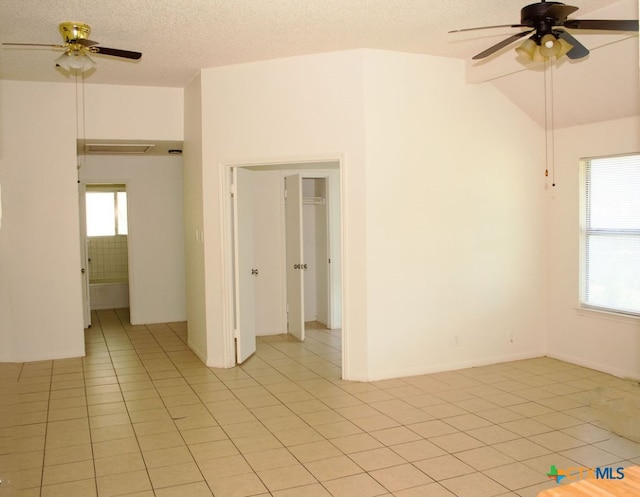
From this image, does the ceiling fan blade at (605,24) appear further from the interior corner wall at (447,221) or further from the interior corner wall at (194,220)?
the interior corner wall at (194,220)

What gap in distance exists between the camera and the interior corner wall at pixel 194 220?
6129 millimetres

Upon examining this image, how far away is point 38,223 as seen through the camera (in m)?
6.39

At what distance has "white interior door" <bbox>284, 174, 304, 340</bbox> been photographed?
7.09m

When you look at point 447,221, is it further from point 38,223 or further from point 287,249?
point 38,223

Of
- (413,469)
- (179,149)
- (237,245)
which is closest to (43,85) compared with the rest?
(179,149)

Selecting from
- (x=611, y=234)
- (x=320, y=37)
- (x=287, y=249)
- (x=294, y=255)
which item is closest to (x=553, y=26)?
(x=320, y=37)

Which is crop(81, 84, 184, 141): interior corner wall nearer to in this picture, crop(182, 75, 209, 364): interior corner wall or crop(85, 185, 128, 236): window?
crop(182, 75, 209, 364): interior corner wall

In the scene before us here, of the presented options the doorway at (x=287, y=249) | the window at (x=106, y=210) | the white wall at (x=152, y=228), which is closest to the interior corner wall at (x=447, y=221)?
the doorway at (x=287, y=249)

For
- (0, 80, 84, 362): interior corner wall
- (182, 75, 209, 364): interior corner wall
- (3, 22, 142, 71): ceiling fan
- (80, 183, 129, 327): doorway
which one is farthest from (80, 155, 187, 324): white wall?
(3, 22, 142, 71): ceiling fan

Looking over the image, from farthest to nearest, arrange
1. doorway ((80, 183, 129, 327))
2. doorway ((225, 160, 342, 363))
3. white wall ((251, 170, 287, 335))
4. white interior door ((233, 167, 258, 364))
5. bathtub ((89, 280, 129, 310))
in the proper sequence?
doorway ((80, 183, 129, 327))
bathtub ((89, 280, 129, 310))
white wall ((251, 170, 287, 335))
doorway ((225, 160, 342, 363))
white interior door ((233, 167, 258, 364))

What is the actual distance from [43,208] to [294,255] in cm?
290

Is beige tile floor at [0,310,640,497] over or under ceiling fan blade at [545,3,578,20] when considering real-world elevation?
under

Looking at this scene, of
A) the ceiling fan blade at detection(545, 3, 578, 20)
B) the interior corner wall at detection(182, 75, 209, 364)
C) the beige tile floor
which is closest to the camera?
the ceiling fan blade at detection(545, 3, 578, 20)

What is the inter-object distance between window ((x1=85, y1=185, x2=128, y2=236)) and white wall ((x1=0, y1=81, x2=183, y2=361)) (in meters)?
4.57
